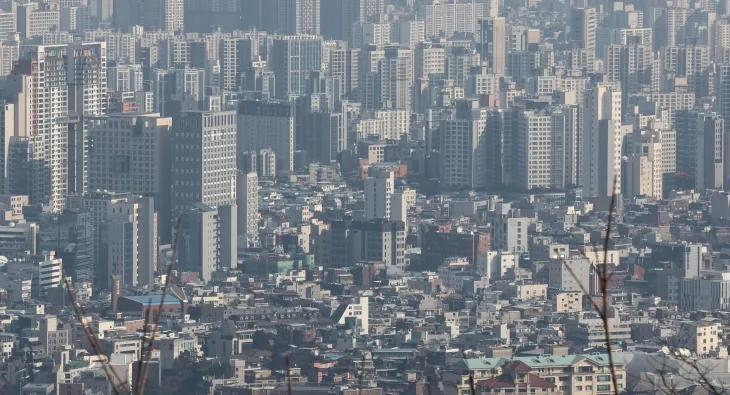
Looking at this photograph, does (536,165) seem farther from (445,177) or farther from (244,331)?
(244,331)

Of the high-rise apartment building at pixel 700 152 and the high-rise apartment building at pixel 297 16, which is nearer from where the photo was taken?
the high-rise apartment building at pixel 700 152

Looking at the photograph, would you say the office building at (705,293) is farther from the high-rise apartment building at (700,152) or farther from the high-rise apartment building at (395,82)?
the high-rise apartment building at (395,82)

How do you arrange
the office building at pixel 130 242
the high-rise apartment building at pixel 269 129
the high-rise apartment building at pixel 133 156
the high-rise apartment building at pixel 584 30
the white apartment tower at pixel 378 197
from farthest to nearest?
the high-rise apartment building at pixel 584 30 < the high-rise apartment building at pixel 269 129 < the high-rise apartment building at pixel 133 156 < the white apartment tower at pixel 378 197 < the office building at pixel 130 242

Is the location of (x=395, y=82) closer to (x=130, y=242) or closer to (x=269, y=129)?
(x=269, y=129)

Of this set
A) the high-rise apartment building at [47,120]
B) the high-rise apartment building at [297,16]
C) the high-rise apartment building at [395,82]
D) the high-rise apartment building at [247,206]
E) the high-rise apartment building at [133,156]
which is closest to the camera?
the high-rise apartment building at [247,206]

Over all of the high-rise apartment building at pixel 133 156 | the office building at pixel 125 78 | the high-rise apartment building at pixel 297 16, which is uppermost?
the high-rise apartment building at pixel 297 16

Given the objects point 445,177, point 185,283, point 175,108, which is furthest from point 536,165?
point 185,283

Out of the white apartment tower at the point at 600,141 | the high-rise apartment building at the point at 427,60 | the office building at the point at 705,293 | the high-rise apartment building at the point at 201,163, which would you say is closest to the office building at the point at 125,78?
the high-rise apartment building at the point at 427,60
